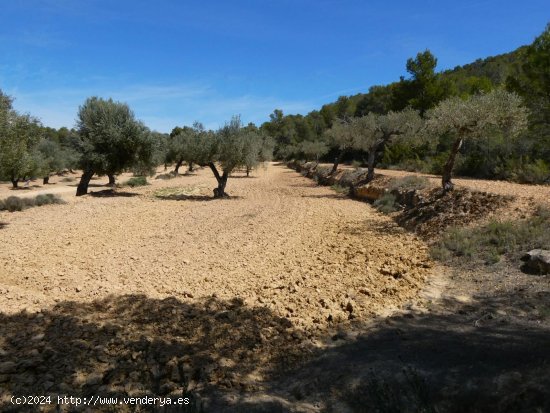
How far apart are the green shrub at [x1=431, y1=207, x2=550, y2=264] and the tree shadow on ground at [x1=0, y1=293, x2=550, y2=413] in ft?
7.41

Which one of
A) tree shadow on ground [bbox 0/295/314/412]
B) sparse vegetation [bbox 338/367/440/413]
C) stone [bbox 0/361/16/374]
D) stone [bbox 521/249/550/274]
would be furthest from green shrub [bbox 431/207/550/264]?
stone [bbox 0/361/16/374]

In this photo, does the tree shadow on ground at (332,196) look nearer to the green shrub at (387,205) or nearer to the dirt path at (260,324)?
the green shrub at (387,205)

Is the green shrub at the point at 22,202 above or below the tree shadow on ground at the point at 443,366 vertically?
above

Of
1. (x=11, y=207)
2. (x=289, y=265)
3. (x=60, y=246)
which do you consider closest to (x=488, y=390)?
(x=289, y=265)

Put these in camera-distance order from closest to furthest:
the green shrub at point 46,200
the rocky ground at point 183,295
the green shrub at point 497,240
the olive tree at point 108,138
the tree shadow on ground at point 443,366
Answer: the tree shadow on ground at point 443,366, the rocky ground at point 183,295, the green shrub at point 497,240, the green shrub at point 46,200, the olive tree at point 108,138

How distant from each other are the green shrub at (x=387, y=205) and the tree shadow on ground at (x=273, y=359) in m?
9.81

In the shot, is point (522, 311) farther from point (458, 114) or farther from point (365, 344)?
point (458, 114)

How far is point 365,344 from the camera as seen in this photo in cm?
523

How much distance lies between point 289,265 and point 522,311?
15.2 ft

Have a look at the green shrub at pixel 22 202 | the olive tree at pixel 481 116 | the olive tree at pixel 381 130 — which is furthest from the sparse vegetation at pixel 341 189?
the green shrub at pixel 22 202

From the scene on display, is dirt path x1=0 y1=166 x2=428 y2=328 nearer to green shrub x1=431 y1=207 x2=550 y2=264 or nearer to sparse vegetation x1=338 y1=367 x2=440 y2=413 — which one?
green shrub x1=431 y1=207 x2=550 y2=264

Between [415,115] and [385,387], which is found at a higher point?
[415,115]

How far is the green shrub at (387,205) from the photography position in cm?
1611

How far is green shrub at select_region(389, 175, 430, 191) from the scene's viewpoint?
54.0 feet
